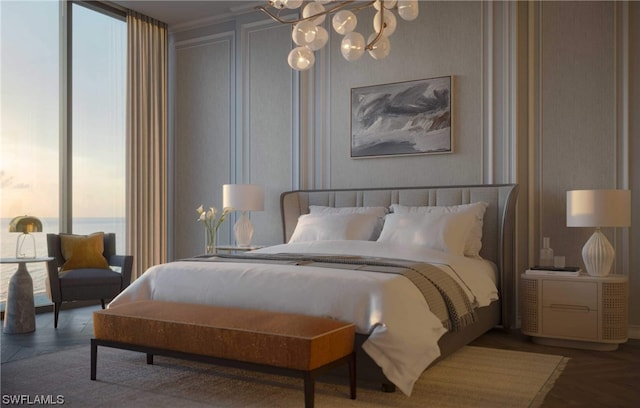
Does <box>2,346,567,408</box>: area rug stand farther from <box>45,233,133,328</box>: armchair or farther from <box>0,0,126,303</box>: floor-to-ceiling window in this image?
<box>0,0,126,303</box>: floor-to-ceiling window

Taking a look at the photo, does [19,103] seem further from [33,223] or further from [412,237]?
[412,237]

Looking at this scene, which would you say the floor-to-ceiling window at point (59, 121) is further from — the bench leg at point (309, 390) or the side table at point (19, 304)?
the bench leg at point (309, 390)

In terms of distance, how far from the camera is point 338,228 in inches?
197

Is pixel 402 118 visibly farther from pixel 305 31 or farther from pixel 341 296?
pixel 341 296

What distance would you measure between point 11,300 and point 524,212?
4141mm

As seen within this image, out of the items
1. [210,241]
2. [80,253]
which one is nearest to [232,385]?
[80,253]

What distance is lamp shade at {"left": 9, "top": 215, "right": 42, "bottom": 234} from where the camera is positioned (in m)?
4.72

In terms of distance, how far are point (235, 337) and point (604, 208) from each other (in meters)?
2.72

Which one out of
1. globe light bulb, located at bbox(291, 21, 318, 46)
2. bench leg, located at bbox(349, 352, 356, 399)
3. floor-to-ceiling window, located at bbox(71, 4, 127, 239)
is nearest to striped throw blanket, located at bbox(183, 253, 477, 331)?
bench leg, located at bbox(349, 352, 356, 399)

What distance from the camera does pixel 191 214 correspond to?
268 inches

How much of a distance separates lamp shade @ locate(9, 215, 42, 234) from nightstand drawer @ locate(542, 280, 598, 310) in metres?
3.95

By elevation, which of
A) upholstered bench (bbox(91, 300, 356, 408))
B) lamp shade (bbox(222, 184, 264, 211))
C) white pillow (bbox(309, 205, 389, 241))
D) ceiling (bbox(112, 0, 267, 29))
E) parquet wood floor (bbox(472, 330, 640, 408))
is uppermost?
ceiling (bbox(112, 0, 267, 29))

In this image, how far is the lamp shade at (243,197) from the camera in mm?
5734

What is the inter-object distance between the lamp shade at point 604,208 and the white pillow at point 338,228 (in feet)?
5.40
